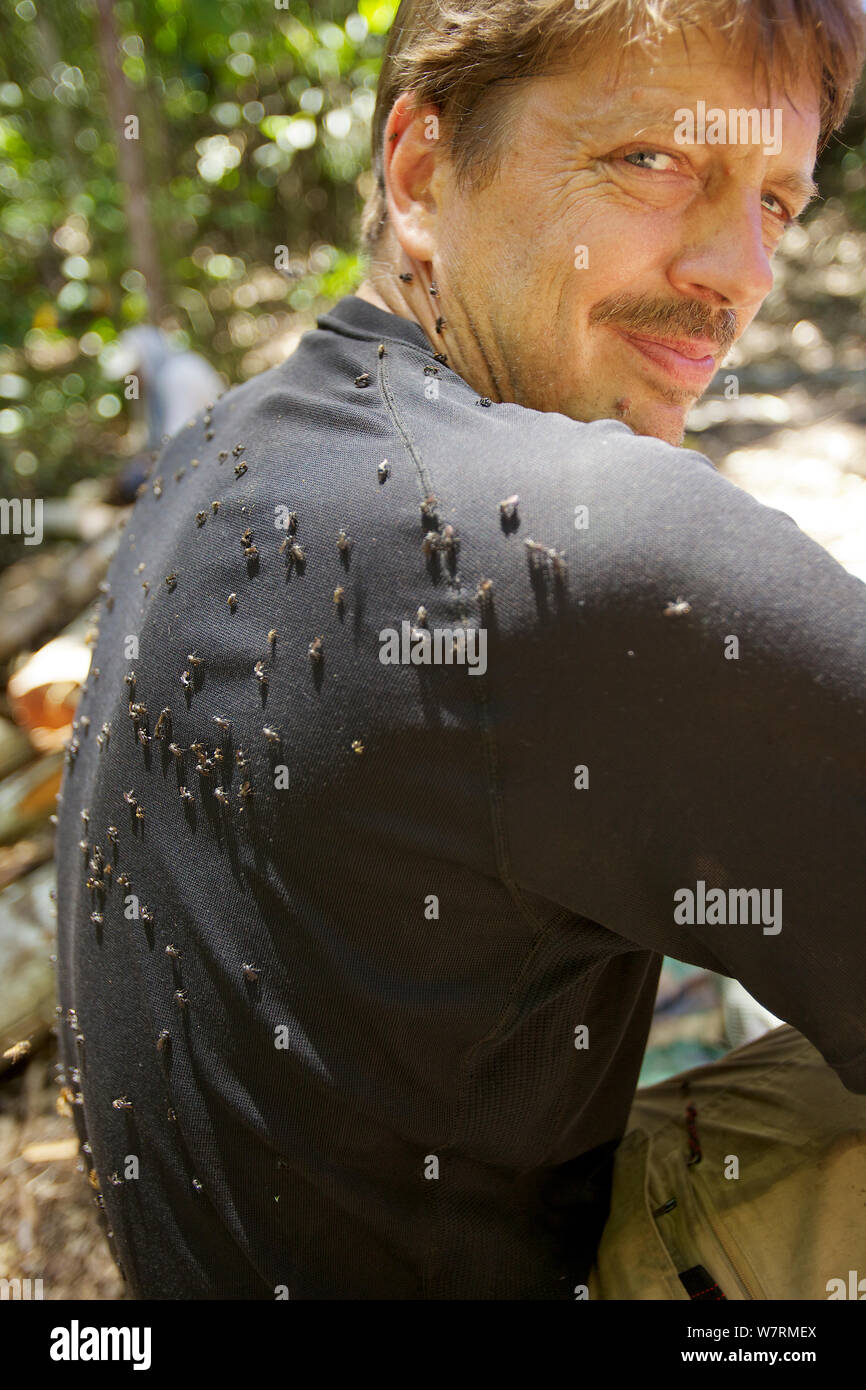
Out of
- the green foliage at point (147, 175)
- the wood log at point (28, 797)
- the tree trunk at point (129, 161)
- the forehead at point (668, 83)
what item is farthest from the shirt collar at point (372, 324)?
the green foliage at point (147, 175)

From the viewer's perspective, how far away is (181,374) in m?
6.46

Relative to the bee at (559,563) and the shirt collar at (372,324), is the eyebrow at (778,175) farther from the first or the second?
the bee at (559,563)

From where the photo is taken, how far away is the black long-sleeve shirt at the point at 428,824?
3.60ft

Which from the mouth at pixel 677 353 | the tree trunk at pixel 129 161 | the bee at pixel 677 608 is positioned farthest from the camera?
the tree trunk at pixel 129 161

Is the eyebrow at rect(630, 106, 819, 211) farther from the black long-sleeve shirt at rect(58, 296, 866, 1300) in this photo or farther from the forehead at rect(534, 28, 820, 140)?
the black long-sleeve shirt at rect(58, 296, 866, 1300)

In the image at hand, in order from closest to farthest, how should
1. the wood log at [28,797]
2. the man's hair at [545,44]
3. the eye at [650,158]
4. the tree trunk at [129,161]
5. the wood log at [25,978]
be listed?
the man's hair at [545,44] < the eye at [650,158] < the wood log at [25,978] < the wood log at [28,797] < the tree trunk at [129,161]

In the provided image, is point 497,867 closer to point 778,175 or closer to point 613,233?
point 613,233

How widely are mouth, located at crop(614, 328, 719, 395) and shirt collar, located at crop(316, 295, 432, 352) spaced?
1.07 feet

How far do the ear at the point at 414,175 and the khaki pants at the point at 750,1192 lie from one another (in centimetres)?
152

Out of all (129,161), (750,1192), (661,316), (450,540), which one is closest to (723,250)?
(661,316)

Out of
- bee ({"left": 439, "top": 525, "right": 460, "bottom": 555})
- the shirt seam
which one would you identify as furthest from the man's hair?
bee ({"left": 439, "top": 525, "right": 460, "bottom": 555})

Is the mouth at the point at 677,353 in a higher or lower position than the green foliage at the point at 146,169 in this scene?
lower

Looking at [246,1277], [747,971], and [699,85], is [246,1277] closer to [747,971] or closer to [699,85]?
[747,971]

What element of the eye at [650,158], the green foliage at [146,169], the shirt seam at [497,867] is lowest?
the shirt seam at [497,867]
